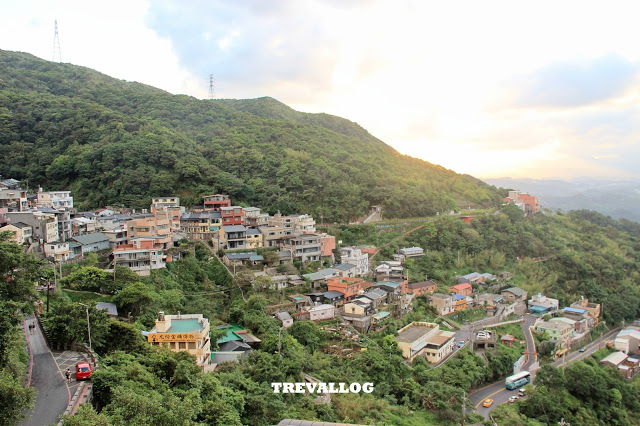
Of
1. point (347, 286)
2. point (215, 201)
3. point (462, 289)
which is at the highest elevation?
point (215, 201)

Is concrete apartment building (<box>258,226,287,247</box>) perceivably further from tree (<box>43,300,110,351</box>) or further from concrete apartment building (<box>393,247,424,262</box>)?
tree (<box>43,300,110,351</box>)

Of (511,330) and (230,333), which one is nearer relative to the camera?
(230,333)

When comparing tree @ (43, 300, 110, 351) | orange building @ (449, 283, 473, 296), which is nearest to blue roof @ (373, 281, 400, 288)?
orange building @ (449, 283, 473, 296)

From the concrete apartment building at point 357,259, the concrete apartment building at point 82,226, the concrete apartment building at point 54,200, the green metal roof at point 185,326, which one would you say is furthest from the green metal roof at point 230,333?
the concrete apartment building at point 54,200

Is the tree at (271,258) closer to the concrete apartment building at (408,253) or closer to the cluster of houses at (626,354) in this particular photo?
the concrete apartment building at (408,253)

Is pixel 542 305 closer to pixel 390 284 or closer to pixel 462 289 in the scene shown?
pixel 462 289

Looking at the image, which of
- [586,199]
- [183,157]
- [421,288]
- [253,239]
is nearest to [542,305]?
[421,288]
